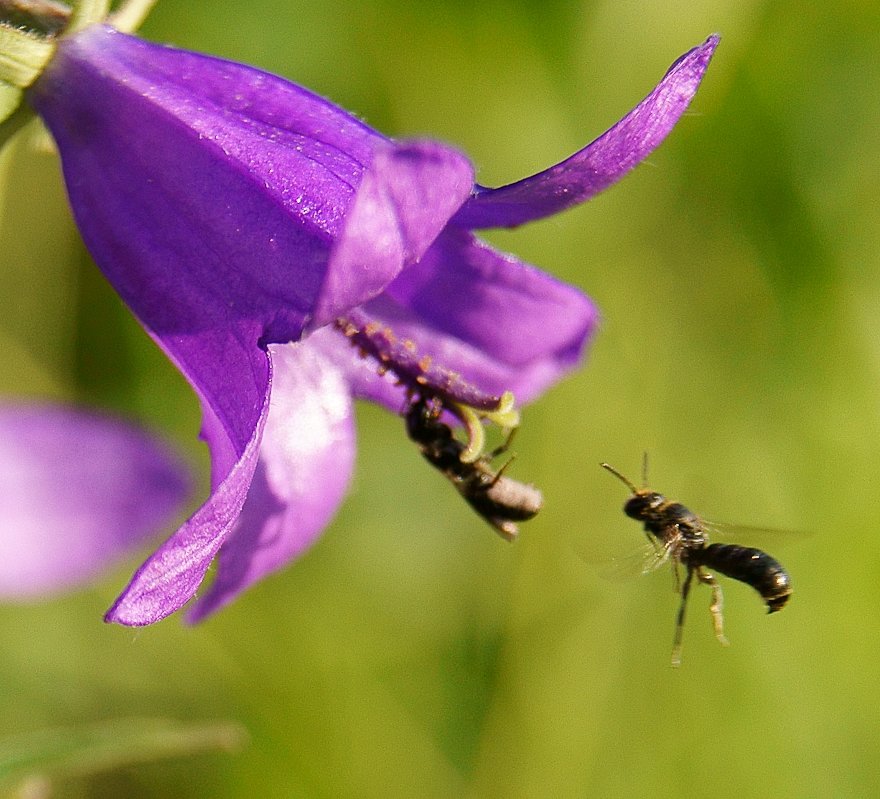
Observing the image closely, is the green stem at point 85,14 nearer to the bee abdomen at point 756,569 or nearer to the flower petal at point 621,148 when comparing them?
the flower petal at point 621,148

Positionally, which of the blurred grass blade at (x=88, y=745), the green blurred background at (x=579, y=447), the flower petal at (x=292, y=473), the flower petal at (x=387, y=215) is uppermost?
the green blurred background at (x=579, y=447)

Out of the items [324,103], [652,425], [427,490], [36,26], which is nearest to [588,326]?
[324,103]

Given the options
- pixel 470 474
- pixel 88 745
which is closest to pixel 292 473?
pixel 470 474

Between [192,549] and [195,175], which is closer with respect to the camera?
[192,549]

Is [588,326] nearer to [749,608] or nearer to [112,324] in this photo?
[749,608]

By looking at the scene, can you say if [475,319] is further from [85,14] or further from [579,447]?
[579,447]

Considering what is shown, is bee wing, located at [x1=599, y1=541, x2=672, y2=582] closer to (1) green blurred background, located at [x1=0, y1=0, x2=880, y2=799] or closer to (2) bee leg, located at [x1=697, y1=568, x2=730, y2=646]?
(2) bee leg, located at [x1=697, y1=568, x2=730, y2=646]

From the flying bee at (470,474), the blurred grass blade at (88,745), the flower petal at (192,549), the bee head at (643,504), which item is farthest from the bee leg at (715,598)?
the flower petal at (192,549)

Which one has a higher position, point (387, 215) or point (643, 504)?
point (643, 504)
